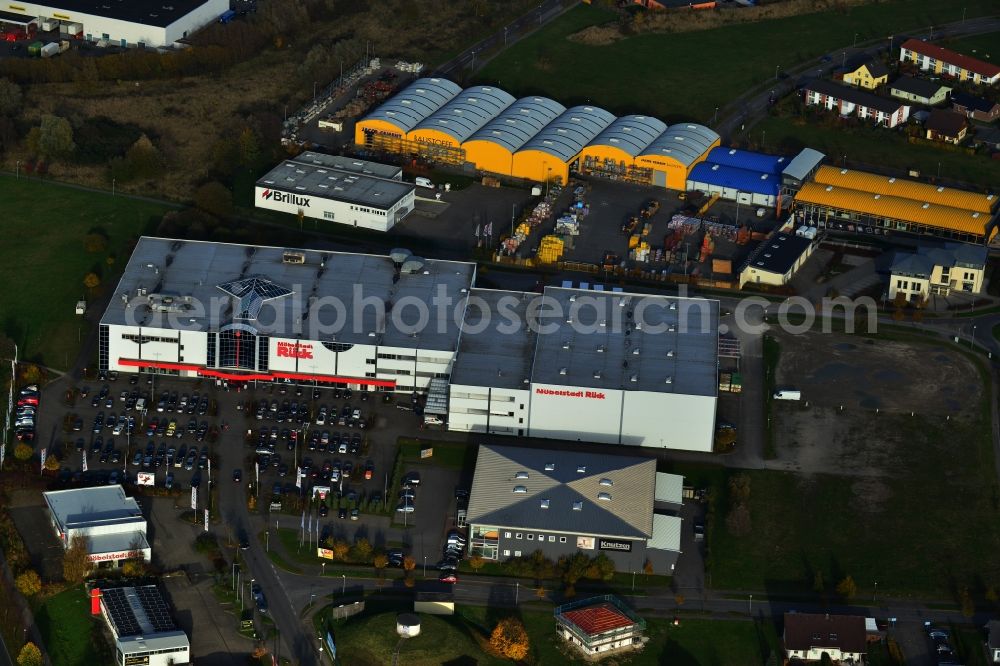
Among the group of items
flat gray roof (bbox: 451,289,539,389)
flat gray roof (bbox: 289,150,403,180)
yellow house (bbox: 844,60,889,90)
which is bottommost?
flat gray roof (bbox: 451,289,539,389)

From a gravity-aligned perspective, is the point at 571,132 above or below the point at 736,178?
above

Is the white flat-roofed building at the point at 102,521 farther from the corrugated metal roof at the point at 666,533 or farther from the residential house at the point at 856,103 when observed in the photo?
the residential house at the point at 856,103

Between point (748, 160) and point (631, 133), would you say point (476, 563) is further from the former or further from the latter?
point (631, 133)

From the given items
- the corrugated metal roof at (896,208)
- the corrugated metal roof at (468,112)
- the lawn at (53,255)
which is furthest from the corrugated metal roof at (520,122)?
the lawn at (53,255)

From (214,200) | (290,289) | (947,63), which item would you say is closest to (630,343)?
(290,289)

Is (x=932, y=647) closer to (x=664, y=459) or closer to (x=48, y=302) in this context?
(x=664, y=459)

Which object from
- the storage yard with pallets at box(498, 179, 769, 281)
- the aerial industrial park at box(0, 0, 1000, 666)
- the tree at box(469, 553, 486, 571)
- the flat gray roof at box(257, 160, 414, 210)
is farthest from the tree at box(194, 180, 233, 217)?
the tree at box(469, 553, 486, 571)

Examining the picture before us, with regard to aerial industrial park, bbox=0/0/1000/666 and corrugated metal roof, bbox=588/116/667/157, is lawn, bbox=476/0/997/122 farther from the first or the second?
corrugated metal roof, bbox=588/116/667/157
